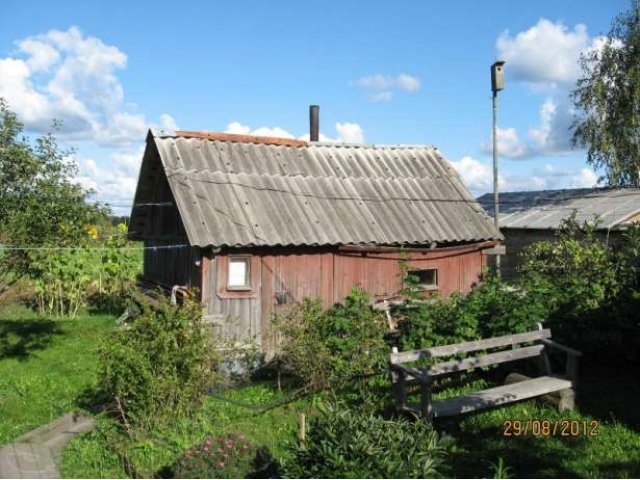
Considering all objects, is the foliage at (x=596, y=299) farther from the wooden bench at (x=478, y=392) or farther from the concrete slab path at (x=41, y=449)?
the concrete slab path at (x=41, y=449)

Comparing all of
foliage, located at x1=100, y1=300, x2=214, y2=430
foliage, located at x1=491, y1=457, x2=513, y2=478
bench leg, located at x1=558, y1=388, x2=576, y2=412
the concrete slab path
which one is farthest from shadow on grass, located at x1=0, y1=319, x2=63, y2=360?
bench leg, located at x1=558, y1=388, x2=576, y2=412

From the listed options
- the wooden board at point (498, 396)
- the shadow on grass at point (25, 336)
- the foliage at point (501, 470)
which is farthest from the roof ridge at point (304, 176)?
the foliage at point (501, 470)

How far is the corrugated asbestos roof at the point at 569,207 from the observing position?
719 inches

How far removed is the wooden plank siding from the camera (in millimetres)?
11359

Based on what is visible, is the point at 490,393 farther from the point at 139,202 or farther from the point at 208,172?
the point at 139,202

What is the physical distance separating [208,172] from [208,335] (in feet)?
17.3

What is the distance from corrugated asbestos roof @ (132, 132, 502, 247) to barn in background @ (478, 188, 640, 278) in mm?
5143

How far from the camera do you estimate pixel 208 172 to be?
503 inches

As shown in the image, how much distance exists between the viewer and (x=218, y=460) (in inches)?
233

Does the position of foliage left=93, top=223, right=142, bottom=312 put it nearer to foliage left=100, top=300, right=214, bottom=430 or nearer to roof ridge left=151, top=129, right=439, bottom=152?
roof ridge left=151, top=129, right=439, bottom=152

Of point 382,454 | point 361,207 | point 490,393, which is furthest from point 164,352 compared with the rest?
point 361,207

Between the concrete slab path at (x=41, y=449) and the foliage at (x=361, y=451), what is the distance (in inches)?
145

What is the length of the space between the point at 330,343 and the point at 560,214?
13.7m

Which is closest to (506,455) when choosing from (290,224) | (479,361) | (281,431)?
(479,361)
